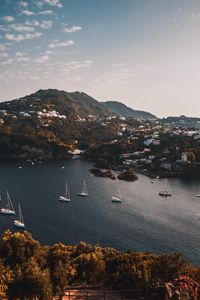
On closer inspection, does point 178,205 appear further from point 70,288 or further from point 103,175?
point 70,288

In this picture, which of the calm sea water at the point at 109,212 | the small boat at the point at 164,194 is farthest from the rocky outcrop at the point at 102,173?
the small boat at the point at 164,194

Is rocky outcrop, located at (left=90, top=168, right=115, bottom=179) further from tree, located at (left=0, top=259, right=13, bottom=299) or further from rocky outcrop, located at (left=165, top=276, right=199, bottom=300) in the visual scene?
rocky outcrop, located at (left=165, top=276, right=199, bottom=300)

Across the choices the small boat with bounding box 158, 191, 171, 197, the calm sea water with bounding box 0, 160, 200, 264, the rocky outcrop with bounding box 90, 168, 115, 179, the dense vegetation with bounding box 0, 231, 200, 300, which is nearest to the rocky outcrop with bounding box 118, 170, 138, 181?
the calm sea water with bounding box 0, 160, 200, 264

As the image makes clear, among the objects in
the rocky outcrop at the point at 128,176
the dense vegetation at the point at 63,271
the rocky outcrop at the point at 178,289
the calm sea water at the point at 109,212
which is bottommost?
the calm sea water at the point at 109,212

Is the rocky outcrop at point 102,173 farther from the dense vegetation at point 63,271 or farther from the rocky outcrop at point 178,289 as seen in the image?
the rocky outcrop at point 178,289

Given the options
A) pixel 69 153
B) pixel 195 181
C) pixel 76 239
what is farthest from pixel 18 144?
pixel 76 239

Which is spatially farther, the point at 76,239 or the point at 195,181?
the point at 195,181
